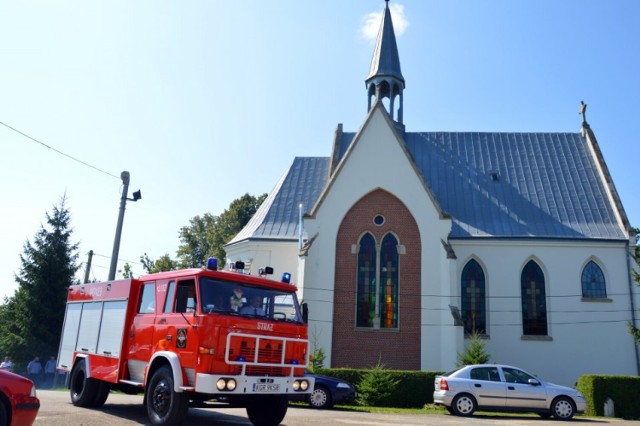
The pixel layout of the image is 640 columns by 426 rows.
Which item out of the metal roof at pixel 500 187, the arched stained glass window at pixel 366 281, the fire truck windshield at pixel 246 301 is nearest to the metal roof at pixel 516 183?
the metal roof at pixel 500 187

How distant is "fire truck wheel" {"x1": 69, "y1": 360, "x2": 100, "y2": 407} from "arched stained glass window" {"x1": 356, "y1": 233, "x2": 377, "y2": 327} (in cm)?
1442

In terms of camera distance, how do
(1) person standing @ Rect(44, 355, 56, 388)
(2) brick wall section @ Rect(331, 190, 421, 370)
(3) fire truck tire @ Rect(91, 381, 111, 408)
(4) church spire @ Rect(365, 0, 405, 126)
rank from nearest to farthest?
(3) fire truck tire @ Rect(91, 381, 111, 408), (2) brick wall section @ Rect(331, 190, 421, 370), (1) person standing @ Rect(44, 355, 56, 388), (4) church spire @ Rect(365, 0, 405, 126)

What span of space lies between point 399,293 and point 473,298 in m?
4.26

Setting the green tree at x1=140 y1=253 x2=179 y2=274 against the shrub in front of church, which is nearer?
the shrub in front of church

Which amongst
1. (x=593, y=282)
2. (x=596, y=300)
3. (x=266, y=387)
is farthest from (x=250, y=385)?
(x=593, y=282)

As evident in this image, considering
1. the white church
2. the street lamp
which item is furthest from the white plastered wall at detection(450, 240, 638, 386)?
the street lamp

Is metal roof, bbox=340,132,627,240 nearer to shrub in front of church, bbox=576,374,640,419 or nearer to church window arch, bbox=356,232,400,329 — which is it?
church window arch, bbox=356,232,400,329

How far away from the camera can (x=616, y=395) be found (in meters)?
18.0

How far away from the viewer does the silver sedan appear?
15.3 m

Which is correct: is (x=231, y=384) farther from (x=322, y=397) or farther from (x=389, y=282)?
(x=389, y=282)

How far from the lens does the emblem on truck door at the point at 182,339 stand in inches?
358

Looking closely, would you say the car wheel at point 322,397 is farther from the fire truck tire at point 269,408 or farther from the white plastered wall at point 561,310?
the white plastered wall at point 561,310

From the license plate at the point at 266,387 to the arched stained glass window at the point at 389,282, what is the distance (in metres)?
16.1

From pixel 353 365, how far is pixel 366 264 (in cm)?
470
